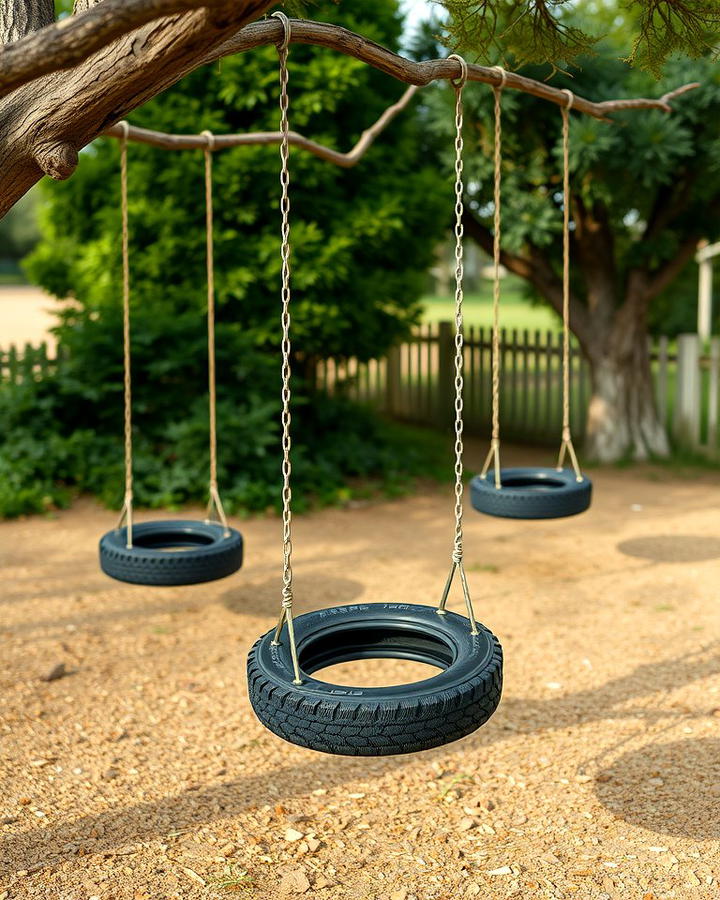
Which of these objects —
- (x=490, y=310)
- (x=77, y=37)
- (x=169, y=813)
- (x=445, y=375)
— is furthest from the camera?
(x=490, y=310)

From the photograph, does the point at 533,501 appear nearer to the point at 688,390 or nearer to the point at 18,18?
the point at 18,18

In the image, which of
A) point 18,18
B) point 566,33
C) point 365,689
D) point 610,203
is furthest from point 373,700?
point 610,203

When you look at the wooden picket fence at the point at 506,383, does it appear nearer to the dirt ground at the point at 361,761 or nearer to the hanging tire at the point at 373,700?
the dirt ground at the point at 361,761

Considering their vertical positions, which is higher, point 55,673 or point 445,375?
point 445,375

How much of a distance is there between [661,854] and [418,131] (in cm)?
882

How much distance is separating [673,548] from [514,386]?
4650mm

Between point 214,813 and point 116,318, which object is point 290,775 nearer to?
point 214,813

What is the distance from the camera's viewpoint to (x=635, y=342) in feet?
37.7

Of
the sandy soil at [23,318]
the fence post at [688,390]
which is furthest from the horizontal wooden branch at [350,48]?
the sandy soil at [23,318]

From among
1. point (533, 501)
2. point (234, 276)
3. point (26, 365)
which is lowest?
point (533, 501)

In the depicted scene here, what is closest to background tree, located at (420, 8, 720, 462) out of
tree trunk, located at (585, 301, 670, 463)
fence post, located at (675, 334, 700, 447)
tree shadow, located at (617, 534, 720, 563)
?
tree trunk, located at (585, 301, 670, 463)

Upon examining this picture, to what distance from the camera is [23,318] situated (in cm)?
3578

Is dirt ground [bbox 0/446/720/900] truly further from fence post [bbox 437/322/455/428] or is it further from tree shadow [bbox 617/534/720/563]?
fence post [bbox 437/322/455/428]

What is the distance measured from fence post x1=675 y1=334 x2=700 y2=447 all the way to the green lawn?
23.9 m
